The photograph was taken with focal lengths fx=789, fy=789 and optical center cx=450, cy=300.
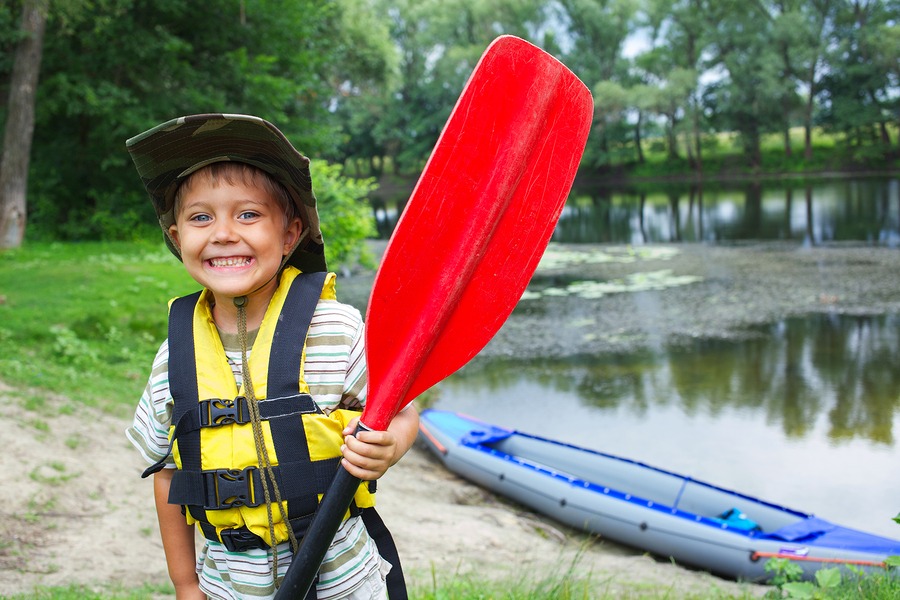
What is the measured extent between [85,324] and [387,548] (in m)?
5.75

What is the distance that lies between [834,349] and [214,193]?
854cm

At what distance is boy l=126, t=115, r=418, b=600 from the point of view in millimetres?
1405

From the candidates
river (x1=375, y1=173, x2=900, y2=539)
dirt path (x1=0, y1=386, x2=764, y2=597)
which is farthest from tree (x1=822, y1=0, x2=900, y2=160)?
dirt path (x1=0, y1=386, x2=764, y2=597)

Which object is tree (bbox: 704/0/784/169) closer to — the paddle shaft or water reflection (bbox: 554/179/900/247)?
water reflection (bbox: 554/179/900/247)

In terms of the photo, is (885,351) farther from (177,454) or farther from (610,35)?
(610,35)

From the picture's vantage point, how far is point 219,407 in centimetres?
141

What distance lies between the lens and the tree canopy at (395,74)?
1205 centimetres

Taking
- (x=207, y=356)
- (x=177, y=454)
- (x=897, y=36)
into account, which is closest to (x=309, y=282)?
(x=207, y=356)

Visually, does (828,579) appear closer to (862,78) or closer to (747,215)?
(747,215)

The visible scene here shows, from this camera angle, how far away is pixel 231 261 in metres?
1.49

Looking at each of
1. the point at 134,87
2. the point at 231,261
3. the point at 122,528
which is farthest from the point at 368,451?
the point at 134,87

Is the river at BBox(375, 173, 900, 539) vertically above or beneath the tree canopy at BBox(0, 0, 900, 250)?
beneath

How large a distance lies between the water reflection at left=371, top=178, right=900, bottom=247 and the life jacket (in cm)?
1528

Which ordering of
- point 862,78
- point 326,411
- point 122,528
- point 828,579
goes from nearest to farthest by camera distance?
point 326,411 → point 828,579 → point 122,528 → point 862,78
